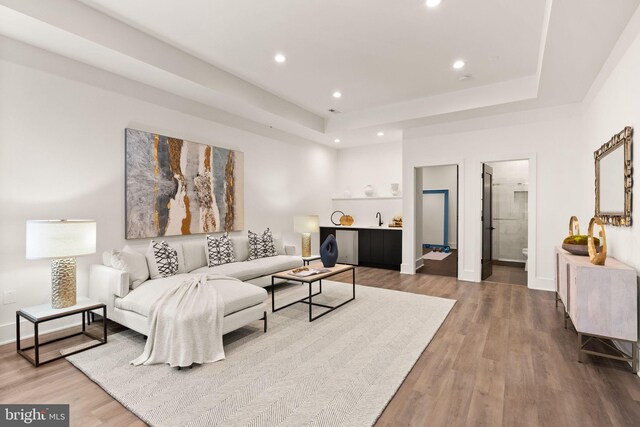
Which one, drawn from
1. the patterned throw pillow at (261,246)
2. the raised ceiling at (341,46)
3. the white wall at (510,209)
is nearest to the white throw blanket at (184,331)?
the patterned throw pillow at (261,246)

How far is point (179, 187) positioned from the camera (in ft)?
14.5

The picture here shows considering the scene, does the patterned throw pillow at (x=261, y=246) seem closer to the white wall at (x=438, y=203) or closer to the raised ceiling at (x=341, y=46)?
the raised ceiling at (x=341, y=46)

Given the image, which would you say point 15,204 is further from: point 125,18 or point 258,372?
point 258,372

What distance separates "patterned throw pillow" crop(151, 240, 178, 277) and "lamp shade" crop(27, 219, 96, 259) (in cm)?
83

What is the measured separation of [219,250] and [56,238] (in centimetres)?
199

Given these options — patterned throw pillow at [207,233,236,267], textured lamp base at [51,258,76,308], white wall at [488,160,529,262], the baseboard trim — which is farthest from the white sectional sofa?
white wall at [488,160,529,262]

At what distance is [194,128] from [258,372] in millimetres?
3595

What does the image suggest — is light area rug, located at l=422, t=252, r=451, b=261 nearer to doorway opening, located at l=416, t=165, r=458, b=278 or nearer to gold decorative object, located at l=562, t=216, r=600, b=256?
doorway opening, located at l=416, t=165, r=458, b=278

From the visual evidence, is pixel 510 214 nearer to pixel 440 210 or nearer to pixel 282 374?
pixel 440 210

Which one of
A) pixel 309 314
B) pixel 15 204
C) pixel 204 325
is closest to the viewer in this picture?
pixel 204 325

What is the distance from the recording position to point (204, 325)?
104 inches

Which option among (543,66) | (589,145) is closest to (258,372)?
(543,66)

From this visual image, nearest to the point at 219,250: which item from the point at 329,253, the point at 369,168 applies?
the point at 329,253

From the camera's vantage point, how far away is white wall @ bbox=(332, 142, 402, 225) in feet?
23.7
